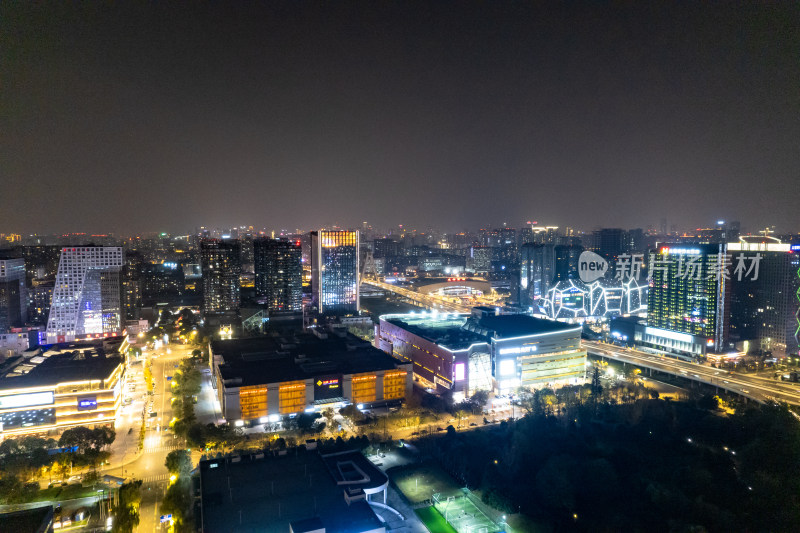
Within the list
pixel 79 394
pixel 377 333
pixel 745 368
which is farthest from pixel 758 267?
pixel 79 394

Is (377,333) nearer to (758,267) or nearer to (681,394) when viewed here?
(681,394)

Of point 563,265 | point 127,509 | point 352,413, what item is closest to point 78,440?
point 127,509

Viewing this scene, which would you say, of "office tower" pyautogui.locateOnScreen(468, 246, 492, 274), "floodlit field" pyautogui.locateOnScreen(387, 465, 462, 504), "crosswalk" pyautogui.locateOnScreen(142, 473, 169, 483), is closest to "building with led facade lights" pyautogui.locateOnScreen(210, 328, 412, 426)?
"crosswalk" pyautogui.locateOnScreen(142, 473, 169, 483)

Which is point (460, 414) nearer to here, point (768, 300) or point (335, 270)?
point (335, 270)

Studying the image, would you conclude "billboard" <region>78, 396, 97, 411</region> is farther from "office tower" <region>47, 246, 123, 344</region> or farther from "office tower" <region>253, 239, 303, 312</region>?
"office tower" <region>253, 239, 303, 312</region>

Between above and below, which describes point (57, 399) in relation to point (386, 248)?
below

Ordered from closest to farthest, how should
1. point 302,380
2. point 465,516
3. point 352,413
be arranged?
point 465,516 < point 352,413 < point 302,380
